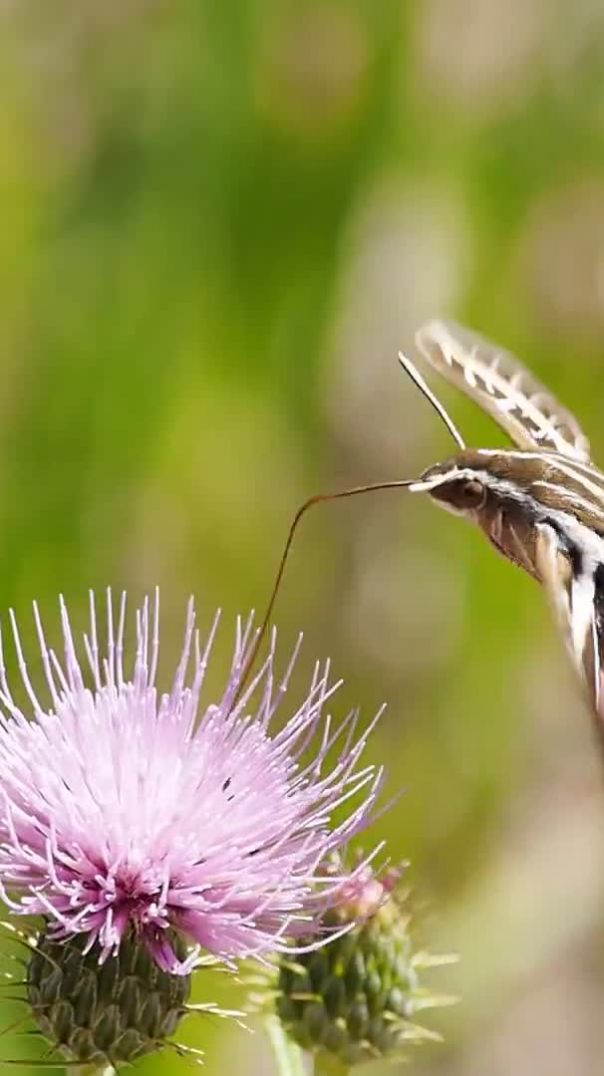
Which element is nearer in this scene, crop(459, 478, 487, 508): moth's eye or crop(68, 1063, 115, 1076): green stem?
crop(68, 1063, 115, 1076): green stem

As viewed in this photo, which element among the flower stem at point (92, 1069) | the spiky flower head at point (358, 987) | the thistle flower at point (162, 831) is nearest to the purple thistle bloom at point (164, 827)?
the thistle flower at point (162, 831)

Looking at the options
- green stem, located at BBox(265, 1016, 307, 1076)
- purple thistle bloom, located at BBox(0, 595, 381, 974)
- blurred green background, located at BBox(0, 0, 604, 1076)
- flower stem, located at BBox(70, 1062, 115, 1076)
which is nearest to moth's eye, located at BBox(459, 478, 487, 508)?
purple thistle bloom, located at BBox(0, 595, 381, 974)

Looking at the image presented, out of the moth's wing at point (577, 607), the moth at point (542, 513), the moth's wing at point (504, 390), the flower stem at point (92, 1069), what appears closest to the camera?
the moth's wing at point (577, 607)

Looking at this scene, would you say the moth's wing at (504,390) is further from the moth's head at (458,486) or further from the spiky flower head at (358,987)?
the spiky flower head at (358,987)

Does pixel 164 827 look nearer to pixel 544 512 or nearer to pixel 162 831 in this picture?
pixel 162 831

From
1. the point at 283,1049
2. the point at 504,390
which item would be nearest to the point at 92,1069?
the point at 283,1049

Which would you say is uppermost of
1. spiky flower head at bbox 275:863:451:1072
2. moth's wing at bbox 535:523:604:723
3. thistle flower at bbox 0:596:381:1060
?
moth's wing at bbox 535:523:604:723

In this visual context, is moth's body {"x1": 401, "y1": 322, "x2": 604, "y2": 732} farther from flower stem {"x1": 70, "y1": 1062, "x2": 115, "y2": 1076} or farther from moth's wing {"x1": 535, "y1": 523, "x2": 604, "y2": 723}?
flower stem {"x1": 70, "y1": 1062, "x2": 115, "y2": 1076}
